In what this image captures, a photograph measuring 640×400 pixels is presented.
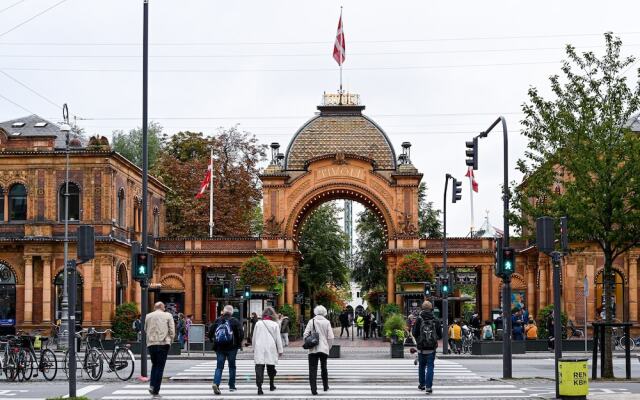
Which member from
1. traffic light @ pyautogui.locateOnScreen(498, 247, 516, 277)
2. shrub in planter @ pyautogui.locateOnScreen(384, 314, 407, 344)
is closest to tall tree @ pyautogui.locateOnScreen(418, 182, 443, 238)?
shrub in planter @ pyautogui.locateOnScreen(384, 314, 407, 344)

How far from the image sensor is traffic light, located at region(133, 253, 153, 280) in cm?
2741

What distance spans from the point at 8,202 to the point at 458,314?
28.2 m

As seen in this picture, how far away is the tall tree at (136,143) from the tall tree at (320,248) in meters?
15.1

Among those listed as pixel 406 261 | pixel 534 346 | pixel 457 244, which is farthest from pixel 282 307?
pixel 534 346

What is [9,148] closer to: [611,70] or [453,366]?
[453,366]

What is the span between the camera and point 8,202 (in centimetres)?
5944

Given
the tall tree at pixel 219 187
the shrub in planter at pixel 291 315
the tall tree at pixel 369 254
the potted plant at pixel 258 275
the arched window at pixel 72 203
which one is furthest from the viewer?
the tall tree at pixel 369 254

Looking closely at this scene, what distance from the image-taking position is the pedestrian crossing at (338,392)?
75.4 feet

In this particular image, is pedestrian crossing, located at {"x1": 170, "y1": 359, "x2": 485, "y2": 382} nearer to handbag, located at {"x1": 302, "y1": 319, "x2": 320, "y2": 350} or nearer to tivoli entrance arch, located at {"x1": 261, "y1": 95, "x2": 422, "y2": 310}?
handbag, located at {"x1": 302, "y1": 319, "x2": 320, "y2": 350}

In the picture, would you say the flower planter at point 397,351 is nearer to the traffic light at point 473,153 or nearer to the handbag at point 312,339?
the traffic light at point 473,153

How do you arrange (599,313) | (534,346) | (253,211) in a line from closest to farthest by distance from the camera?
(534,346) → (599,313) → (253,211)

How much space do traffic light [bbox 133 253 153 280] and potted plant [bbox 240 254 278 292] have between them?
109 ft

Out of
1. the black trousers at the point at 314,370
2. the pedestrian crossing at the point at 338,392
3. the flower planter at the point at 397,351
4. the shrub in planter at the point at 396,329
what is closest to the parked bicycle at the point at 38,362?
the pedestrian crossing at the point at 338,392

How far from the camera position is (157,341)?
23656mm
